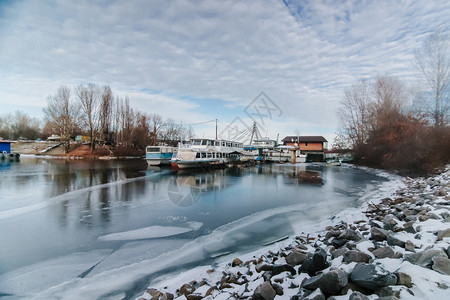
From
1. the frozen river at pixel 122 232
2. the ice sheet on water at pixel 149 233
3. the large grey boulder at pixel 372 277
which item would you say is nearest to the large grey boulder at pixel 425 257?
the large grey boulder at pixel 372 277

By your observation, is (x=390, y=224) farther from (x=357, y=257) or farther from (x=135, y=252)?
(x=135, y=252)

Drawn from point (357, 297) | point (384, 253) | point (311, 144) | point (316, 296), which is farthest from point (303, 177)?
point (311, 144)

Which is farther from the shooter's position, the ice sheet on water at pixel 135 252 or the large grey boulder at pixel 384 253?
the ice sheet on water at pixel 135 252

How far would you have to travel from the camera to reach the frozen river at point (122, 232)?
5.09 meters

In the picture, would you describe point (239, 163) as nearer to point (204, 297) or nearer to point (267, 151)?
point (267, 151)

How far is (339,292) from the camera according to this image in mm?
3055

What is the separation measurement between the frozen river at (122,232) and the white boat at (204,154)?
13.5 meters

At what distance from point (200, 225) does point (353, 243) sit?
534 centimetres

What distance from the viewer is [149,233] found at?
25.5 ft

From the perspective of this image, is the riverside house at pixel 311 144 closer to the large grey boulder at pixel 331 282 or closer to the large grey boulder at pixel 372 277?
the large grey boulder at pixel 372 277

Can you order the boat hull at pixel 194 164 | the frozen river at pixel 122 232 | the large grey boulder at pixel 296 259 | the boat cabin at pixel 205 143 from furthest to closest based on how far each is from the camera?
the boat cabin at pixel 205 143
the boat hull at pixel 194 164
the frozen river at pixel 122 232
the large grey boulder at pixel 296 259

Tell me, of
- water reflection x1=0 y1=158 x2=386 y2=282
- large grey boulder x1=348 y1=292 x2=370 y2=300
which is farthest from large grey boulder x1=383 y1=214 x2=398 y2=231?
large grey boulder x1=348 y1=292 x2=370 y2=300

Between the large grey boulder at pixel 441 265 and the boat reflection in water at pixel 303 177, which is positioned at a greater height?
the large grey boulder at pixel 441 265

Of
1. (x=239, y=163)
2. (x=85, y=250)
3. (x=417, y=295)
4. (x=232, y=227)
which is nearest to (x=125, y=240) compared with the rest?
(x=85, y=250)
